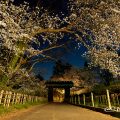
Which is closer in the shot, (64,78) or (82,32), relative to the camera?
(82,32)

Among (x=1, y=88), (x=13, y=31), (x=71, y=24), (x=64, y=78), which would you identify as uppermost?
(x=64, y=78)

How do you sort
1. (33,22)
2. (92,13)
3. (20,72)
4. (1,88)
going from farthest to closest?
(20,72), (33,22), (92,13), (1,88)

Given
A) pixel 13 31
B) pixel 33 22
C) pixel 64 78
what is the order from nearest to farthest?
pixel 13 31
pixel 33 22
pixel 64 78

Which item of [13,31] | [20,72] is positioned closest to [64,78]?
[20,72]

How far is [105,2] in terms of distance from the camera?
20641mm

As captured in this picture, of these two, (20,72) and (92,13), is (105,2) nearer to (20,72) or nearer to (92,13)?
(92,13)

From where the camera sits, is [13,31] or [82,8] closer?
[13,31]

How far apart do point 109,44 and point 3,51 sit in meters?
9.65

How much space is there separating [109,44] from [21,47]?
6.86 m

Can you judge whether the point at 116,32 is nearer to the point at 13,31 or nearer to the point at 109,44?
the point at 109,44

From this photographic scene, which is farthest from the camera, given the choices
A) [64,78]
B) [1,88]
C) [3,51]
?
[64,78]

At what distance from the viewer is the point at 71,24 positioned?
22.4 metres

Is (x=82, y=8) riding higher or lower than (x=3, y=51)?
higher

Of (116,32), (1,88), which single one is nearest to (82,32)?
(116,32)
